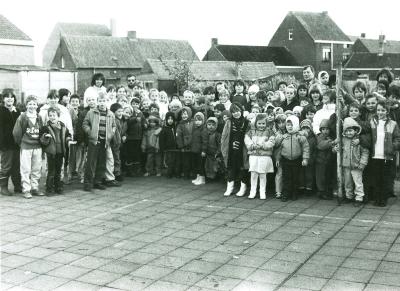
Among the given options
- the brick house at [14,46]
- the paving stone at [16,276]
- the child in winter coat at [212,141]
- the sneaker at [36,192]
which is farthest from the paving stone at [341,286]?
the brick house at [14,46]

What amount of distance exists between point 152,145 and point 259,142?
3.06 m

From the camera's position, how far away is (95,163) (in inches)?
413

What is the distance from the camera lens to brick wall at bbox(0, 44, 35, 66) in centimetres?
4366

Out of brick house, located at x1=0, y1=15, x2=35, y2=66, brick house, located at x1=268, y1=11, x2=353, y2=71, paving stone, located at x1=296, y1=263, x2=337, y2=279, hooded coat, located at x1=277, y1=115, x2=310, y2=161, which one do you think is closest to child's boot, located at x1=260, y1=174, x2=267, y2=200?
hooded coat, located at x1=277, y1=115, x2=310, y2=161

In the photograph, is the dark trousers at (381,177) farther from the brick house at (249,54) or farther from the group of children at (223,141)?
the brick house at (249,54)

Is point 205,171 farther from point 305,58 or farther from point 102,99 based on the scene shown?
point 305,58

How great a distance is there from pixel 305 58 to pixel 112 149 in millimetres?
56203

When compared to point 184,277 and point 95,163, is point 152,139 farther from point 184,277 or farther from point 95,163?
point 184,277

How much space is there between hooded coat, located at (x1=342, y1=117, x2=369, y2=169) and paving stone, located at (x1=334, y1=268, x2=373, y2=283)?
3475 mm

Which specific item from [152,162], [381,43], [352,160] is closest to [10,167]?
[152,162]

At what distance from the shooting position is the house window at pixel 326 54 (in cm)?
6450

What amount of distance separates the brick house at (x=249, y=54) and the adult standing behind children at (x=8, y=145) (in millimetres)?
51191

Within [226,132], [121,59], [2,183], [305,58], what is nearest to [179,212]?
[226,132]

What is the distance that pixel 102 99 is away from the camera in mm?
10406
